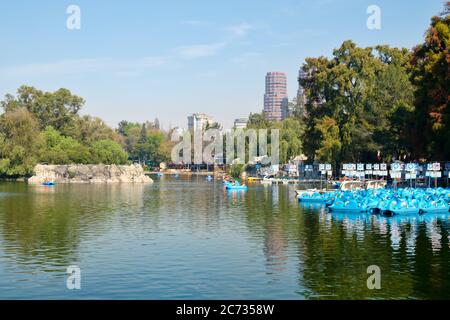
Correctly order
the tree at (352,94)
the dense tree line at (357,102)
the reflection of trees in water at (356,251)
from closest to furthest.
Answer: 1. the reflection of trees in water at (356,251)
2. the dense tree line at (357,102)
3. the tree at (352,94)

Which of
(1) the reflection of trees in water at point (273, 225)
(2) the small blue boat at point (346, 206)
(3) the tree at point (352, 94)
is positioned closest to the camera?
(1) the reflection of trees in water at point (273, 225)

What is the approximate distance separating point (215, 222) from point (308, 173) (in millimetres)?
91904

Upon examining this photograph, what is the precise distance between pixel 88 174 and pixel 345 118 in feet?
219

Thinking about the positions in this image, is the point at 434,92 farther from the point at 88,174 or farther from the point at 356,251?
the point at 88,174

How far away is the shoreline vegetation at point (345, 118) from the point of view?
251 feet

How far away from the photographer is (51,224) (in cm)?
5338

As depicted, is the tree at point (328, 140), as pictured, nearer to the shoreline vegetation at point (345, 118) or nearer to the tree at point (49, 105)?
the shoreline vegetation at point (345, 118)

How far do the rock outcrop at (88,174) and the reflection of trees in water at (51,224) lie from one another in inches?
2489

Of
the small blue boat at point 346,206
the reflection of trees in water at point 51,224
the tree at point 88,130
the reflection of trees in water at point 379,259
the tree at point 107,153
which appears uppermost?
the tree at point 88,130

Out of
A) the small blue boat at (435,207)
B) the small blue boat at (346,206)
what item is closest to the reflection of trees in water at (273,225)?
the small blue boat at (346,206)

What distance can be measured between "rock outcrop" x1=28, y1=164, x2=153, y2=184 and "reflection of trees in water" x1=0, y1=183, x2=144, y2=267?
63.2 metres

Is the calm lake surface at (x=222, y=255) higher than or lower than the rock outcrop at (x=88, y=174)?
lower
